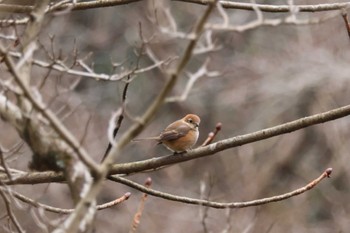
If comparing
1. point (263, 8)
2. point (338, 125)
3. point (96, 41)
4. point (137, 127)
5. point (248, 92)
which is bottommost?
point (137, 127)

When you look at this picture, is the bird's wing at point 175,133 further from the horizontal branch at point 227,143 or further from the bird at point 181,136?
the horizontal branch at point 227,143

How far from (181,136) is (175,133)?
0.29 ft

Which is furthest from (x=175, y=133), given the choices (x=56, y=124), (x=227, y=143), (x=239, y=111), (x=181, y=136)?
(x=239, y=111)

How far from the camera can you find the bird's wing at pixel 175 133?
16.3 feet

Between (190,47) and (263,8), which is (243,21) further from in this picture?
(190,47)

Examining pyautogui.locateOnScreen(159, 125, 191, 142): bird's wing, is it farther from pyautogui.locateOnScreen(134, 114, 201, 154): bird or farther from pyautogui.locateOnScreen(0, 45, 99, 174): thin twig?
pyautogui.locateOnScreen(0, 45, 99, 174): thin twig

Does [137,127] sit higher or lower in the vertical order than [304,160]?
lower

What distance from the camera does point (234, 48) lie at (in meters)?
15.5

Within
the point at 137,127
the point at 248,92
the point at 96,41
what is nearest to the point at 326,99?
the point at 248,92

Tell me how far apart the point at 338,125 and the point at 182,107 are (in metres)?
2.79

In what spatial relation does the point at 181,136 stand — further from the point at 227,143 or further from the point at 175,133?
the point at 227,143

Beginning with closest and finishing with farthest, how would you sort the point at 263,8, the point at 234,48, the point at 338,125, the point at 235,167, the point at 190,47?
the point at 190,47 → the point at 263,8 → the point at 338,125 → the point at 235,167 → the point at 234,48

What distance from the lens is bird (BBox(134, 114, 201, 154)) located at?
189 inches

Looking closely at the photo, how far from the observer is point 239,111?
15.4 metres
